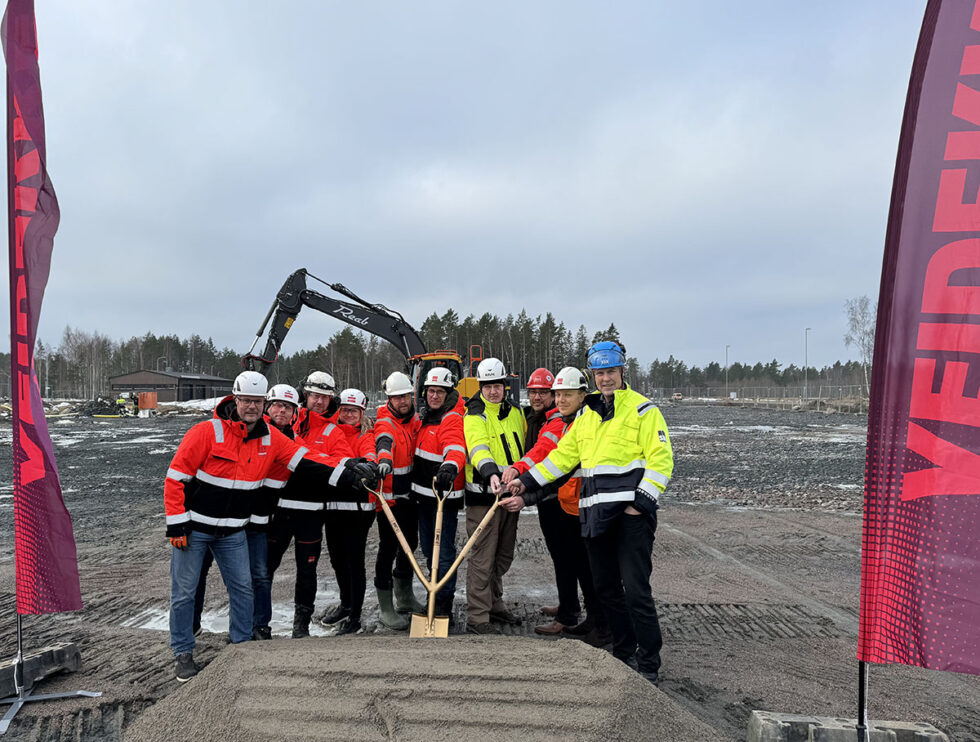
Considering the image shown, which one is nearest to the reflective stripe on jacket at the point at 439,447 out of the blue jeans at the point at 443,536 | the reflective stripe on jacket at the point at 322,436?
the blue jeans at the point at 443,536

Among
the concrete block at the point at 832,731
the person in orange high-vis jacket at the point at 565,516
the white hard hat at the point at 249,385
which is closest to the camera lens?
the concrete block at the point at 832,731

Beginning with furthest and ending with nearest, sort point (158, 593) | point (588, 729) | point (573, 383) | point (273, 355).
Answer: point (273, 355)
point (158, 593)
point (573, 383)
point (588, 729)

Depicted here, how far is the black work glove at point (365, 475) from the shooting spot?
15.2 feet

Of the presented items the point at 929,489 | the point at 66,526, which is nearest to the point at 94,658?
the point at 66,526

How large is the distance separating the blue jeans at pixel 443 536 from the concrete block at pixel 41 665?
2589 mm

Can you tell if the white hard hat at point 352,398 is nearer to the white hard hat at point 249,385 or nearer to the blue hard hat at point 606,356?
the white hard hat at point 249,385

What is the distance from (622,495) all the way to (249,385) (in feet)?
8.94

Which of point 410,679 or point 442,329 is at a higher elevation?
point 442,329

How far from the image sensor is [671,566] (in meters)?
7.08

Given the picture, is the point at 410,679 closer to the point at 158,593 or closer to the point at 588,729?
the point at 588,729

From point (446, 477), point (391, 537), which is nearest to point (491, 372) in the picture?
point (446, 477)

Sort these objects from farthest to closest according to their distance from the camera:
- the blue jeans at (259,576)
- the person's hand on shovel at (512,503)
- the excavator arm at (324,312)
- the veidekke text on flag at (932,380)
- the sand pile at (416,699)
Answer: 1. the excavator arm at (324,312)
2. the person's hand on shovel at (512,503)
3. the blue jeans at (259,576)
4. the sand pile at (416,699)
5. the veidekke text on flag at (932,380)

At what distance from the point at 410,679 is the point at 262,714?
2.37 feet

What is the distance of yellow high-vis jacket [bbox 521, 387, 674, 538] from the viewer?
3979 millimetres
